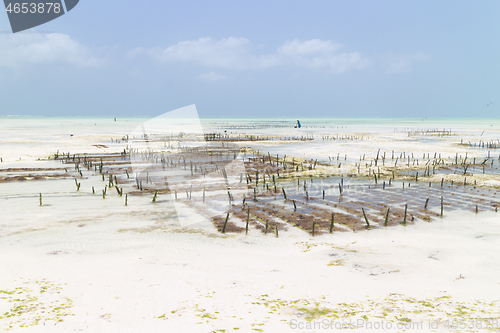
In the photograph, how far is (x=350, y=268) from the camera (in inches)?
309

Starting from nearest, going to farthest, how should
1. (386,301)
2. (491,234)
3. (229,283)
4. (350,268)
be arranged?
(386,301), (229,283), (350,268), (491,234)

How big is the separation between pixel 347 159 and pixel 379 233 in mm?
16738

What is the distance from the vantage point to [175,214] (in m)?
12.3

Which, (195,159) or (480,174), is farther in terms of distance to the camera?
(195,159)

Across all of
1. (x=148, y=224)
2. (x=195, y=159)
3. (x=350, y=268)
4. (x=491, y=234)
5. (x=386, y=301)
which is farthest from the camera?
(x=195, y=159)

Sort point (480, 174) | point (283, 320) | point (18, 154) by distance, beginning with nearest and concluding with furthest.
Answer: point (283, 320) → point (480, 174) → point (18, 154)

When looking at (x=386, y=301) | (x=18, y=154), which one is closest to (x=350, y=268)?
(x=386, y=301)

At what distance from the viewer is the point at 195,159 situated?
86.0 feet

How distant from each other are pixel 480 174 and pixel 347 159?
29.4 feet

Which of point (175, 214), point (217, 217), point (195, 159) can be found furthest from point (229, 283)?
point (195, 159)

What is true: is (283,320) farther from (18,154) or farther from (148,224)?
(18,154)

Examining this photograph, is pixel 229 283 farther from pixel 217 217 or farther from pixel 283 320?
pixel 217 217

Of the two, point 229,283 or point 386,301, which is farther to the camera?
point 229,283

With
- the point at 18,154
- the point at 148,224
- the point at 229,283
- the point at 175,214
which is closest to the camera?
the point at 229,283
